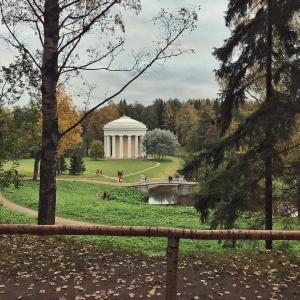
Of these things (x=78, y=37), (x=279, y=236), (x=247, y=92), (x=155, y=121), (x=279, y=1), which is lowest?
(x=279, y=236)

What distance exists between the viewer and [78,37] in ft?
25.3

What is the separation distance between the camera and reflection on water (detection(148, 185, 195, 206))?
105 feet

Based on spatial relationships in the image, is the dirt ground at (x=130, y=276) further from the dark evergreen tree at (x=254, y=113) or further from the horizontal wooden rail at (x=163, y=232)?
the dark evergreen tree at (x=254, y=113)

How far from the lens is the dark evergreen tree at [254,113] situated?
7.90 m

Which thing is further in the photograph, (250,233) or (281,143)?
(281,143)

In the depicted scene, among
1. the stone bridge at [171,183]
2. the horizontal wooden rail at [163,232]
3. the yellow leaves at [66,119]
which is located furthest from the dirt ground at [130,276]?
the stone bridge at [171,183]

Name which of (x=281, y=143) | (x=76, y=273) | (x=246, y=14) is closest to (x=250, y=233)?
(x=76, y=273)

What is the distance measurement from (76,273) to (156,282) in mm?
1094

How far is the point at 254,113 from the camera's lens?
8.48 m

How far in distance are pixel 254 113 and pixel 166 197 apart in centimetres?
2709

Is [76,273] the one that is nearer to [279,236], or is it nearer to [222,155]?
[279,236]

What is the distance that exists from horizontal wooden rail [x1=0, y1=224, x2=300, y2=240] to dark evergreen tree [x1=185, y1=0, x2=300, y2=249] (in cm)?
431

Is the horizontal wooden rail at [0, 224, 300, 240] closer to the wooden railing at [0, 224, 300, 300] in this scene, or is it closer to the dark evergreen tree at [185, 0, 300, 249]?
the wooden railing at [0, 224, 300, 300]

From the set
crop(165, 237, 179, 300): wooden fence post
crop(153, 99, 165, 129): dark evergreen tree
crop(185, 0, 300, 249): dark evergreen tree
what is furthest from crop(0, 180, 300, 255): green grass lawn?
crop(153, 99, 165, 129): dark evergreen tree
